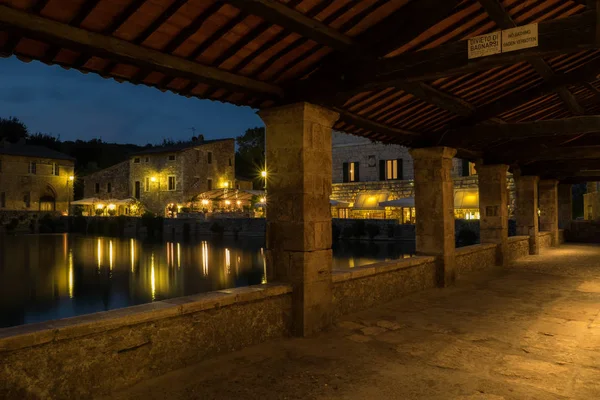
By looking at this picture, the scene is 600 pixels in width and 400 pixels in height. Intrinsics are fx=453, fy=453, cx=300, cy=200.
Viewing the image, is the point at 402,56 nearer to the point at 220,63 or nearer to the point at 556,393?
the point at 220,63

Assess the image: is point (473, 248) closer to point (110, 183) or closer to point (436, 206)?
point (436, 206)

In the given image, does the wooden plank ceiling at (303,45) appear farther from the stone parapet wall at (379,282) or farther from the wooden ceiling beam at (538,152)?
the wooden ceiling beam at (538,152)

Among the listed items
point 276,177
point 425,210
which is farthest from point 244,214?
point 276,177

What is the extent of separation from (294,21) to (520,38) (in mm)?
Answer: 1815

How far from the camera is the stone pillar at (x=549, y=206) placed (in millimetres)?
16828

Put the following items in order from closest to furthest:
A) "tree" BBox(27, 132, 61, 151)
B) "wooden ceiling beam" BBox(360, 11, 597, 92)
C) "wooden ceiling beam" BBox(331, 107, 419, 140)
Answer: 1. "wooden ceiling beam" BBox(360, 11, 597, 92)
2. "wooden ceiling beam" BBox(331, 107, 419, 140)
3. "tree" BBox(27, 132, 61, 151)

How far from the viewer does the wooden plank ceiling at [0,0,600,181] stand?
3344mm

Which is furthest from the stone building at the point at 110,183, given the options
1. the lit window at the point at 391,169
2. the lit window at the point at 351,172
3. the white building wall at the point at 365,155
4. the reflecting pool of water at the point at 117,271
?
the lit window at the point at 391,169

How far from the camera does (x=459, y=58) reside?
3.89m

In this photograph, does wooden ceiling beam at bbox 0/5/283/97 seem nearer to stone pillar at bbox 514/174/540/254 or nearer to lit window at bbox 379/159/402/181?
stone pillar at bbox 514/174/540/254

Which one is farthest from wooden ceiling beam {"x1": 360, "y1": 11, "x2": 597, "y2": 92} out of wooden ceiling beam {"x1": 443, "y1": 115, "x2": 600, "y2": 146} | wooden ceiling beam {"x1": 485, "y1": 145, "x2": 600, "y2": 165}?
wooden ceiling beam {"x1": 485, "y1": 145, "x2": 600, "y2": 165}

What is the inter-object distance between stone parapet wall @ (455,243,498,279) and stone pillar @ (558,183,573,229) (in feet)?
40.9

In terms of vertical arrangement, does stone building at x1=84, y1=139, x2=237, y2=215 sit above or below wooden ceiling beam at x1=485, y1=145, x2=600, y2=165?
above

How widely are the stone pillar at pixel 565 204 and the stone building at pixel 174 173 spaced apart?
26.1 m
